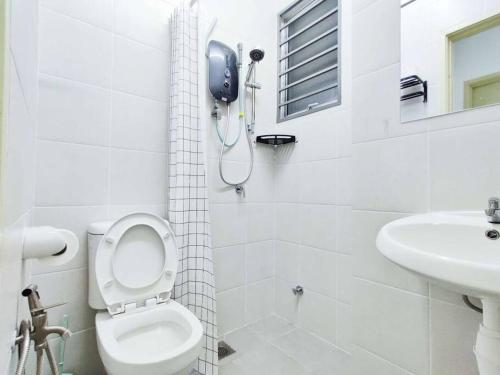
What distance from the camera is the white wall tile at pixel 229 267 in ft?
5.52

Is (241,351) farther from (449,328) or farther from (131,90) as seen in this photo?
(131,90)

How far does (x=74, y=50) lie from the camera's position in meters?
1.22

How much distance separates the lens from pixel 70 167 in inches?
47.4

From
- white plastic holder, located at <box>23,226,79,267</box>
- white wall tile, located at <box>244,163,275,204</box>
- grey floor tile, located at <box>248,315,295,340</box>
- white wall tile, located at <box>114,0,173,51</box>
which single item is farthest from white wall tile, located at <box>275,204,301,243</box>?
white plastic holder, located at <box>23,226,79,267</box>

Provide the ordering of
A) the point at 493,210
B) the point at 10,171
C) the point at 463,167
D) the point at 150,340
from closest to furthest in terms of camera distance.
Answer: the point at 10,171 → the point at 493,210 → the point at 463,167 → the point at 150,340

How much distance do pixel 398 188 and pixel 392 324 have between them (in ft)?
1.69

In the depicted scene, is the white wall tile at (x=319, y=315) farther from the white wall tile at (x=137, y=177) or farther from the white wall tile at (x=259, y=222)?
the white wall tile at (x=137, y=177)

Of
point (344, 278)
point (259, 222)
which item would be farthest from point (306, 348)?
point (259, 222)

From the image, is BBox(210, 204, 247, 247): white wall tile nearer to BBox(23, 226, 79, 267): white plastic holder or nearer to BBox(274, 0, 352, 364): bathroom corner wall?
BBox(274, 0, 352, 364): bathroom corner wall

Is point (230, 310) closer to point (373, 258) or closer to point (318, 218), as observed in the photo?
point (318, 218)

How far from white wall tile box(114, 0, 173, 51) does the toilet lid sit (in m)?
0.94

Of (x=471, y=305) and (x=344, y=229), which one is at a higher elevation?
(x=344, y=229)

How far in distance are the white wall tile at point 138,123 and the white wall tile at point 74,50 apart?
0.41 feet

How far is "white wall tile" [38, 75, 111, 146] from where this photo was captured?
1149mm
